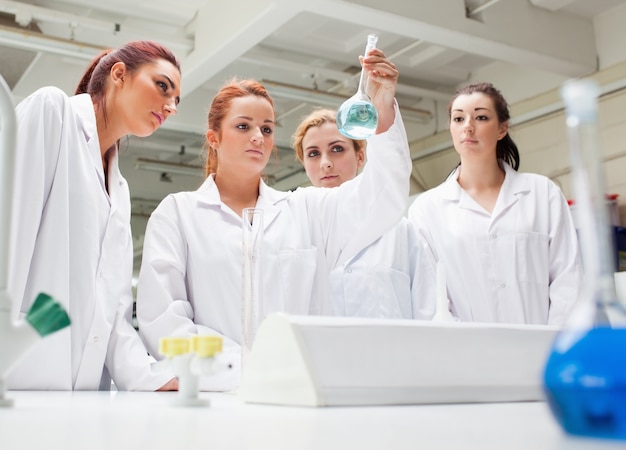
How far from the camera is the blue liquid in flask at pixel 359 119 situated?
50.5 inches

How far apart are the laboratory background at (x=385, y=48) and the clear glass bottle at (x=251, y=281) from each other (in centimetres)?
313

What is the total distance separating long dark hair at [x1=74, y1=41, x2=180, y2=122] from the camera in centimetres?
187

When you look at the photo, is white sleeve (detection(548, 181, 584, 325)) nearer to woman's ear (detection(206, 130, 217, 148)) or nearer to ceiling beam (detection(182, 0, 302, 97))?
woman's ear (detection(206, 130, 217, 148))

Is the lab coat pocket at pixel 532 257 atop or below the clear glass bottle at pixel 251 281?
atop

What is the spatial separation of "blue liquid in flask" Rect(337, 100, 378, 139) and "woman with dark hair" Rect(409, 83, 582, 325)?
1.17 metres

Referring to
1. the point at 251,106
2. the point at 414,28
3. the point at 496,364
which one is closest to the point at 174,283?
the point at 251,106

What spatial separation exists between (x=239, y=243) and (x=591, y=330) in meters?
1.49

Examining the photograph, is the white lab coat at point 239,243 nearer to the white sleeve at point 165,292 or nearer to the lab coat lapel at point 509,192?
the white sleeve at point 165,292

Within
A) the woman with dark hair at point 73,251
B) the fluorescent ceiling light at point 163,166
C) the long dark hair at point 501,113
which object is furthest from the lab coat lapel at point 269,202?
the fluorescent ceiling light at point 163,166

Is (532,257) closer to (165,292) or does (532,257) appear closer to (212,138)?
(212,138)

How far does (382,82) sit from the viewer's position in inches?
59.6

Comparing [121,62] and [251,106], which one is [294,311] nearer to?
[251,106]

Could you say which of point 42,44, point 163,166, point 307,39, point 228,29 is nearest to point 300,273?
point 228,29

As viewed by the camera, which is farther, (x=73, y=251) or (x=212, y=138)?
(x=212, y=138)
